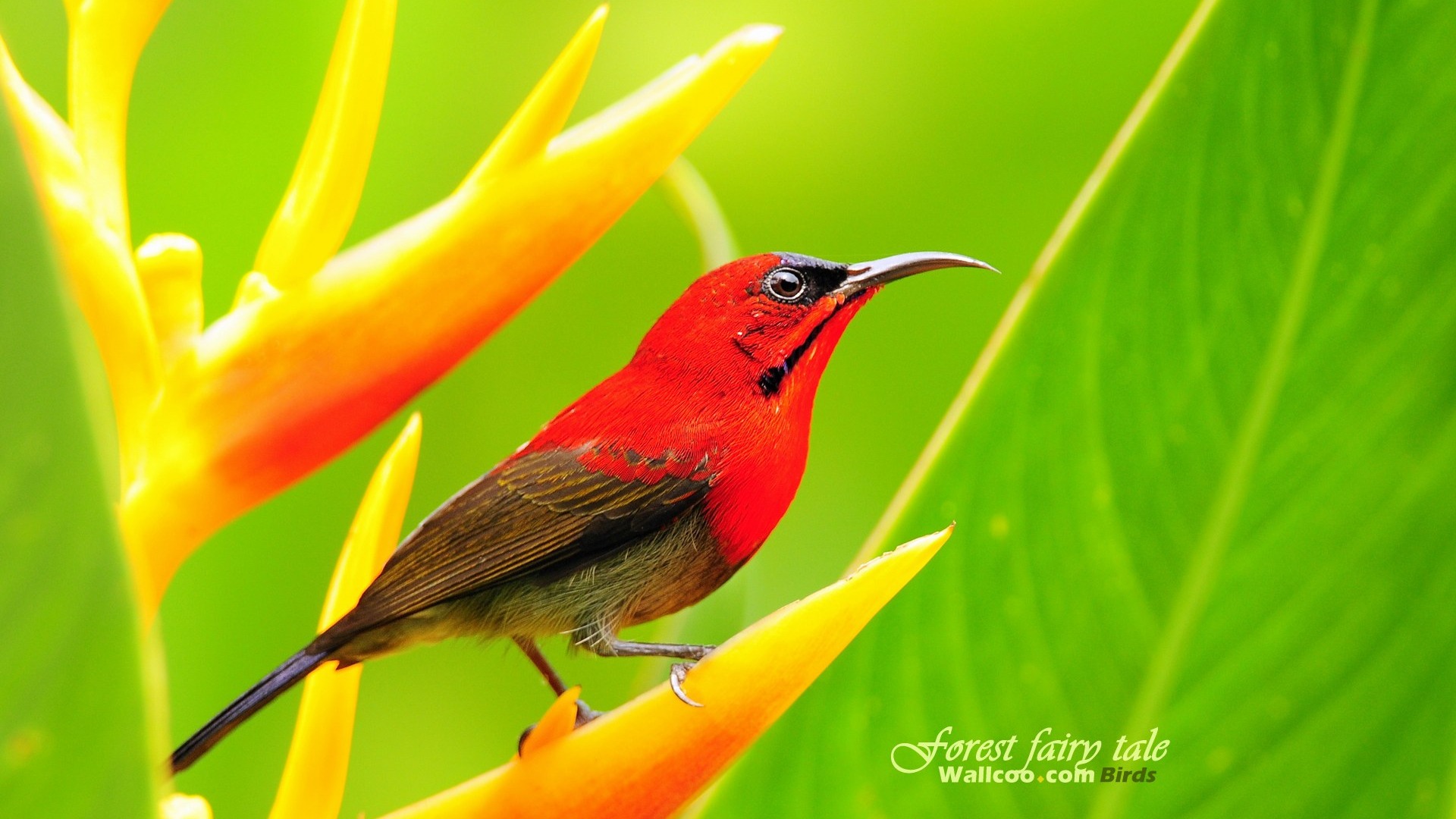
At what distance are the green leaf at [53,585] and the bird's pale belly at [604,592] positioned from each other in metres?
Answer: 0.16

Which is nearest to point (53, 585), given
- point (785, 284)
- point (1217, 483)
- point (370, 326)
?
point (370, 326)

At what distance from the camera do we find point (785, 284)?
1.22 ft

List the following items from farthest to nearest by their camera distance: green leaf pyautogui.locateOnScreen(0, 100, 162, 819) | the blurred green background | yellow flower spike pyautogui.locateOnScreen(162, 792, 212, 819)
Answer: the blurred green background
yellow flower spike pyautogui.locateOnScreen(162, 792, 212, 819)
green leaf pyautogui.locateOnScreen(0, 100, 162, 819)

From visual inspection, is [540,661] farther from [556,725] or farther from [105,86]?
[105,86]

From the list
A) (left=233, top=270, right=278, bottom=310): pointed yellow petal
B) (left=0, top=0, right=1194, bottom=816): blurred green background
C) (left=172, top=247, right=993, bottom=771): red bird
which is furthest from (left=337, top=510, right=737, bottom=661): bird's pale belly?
(left=0, top=0, right=1194, bottom=816): blurred green background

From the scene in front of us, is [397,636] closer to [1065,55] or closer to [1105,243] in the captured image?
[1105,243]

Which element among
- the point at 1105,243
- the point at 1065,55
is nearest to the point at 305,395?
the point at 1105,243

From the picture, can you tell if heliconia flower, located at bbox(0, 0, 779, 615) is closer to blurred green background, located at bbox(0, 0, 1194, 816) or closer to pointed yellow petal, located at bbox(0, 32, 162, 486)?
pointed yellow petal, located at bbox(0, 32, 162, 486)

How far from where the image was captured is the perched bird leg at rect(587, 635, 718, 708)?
11.6 inches

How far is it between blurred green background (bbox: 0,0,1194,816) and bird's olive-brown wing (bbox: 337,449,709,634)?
0.82 feet

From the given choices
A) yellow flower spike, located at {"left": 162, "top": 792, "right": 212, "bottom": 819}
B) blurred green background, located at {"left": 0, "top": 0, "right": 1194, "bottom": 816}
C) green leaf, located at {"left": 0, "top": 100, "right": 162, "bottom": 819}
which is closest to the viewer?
green leaf, located at {"left": 0, "top": 100, "right": 162, "bottom": 819}

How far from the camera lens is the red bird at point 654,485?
1.14 ft

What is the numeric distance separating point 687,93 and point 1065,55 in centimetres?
62

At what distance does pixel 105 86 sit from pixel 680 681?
0.22m
